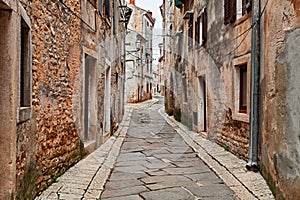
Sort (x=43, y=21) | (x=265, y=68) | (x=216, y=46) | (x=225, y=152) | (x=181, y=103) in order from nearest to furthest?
(x=43, y=21) → (x=265, y=68) → (x=225, y=152) → (x=216, y=46) → (x=181, y=103)

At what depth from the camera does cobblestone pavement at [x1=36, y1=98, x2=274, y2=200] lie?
15.4ft

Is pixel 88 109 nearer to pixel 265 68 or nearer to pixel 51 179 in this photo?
pixel 51 179

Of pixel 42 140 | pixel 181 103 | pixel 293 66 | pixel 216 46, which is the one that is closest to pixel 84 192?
pixel 42 140

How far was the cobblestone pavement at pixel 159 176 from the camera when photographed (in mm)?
4695

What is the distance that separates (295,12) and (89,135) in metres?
5.39

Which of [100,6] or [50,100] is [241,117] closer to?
[50,100]

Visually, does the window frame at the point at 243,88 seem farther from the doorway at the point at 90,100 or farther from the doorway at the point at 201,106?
the doorway at the point at 201,106

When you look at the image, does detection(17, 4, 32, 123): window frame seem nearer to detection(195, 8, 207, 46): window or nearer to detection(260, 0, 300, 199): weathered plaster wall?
detection(260, 0, 300, 199): weathered plaster wall

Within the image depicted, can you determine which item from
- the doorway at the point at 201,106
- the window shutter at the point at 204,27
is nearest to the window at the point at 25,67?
the window shutter at the point at 204,27

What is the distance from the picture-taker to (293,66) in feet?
12.6

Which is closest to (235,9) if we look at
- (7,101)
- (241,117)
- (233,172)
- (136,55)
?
(241,117)

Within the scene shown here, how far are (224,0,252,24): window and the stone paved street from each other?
118 inches

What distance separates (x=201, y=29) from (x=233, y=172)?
19.8 feet

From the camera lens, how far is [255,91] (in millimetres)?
5891
